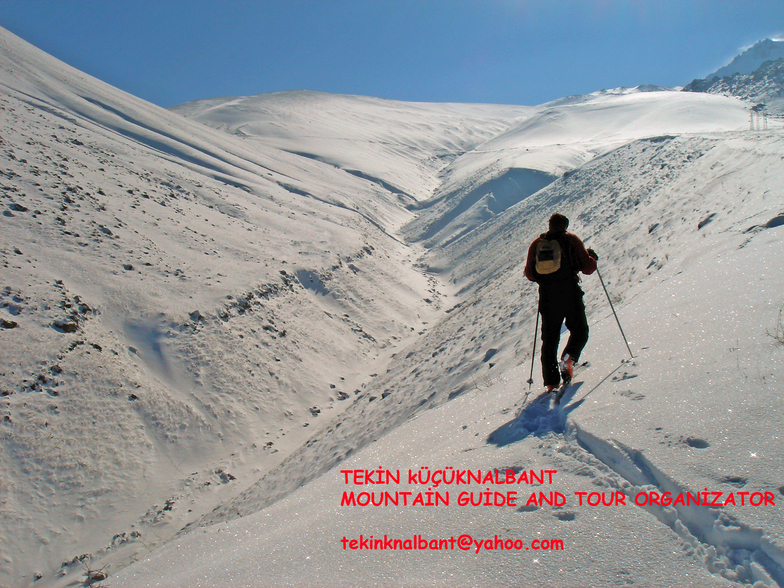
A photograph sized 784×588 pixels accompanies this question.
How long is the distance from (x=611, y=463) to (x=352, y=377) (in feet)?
36.4

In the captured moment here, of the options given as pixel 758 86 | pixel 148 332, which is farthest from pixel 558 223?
pixel 758 86

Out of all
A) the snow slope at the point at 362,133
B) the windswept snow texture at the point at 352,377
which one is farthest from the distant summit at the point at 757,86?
the windswept snow texture at the point at 352,377

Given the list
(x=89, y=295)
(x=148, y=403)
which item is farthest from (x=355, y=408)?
(x=89, y=295)

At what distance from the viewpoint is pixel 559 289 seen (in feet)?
15.7

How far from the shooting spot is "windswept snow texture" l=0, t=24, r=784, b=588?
288 cm

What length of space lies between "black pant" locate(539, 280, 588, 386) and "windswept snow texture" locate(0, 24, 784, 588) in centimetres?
33

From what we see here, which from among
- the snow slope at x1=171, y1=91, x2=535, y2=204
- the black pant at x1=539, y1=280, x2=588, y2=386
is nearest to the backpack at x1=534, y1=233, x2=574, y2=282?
the black pant at x1=539, y1=280, x2=588, y2=386

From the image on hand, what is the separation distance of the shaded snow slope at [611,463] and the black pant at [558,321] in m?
0.29

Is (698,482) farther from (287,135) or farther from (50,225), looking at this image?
(287,135)

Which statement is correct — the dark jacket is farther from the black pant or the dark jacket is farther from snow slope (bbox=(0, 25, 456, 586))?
snow slope (bbox=(0, 25, 456, 586))

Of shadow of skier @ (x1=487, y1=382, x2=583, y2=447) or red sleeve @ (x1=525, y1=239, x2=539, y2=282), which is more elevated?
red sleeve @ (x1=525, y1=239, x2=539, y2=282)

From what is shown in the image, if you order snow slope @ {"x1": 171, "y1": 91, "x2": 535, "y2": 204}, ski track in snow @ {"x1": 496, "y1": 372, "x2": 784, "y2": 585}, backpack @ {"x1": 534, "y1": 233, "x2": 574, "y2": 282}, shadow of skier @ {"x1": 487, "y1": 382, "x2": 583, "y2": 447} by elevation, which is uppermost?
snow slope @ {"x1": 171, "y1": 91, "x2": 535, "y2": 204}

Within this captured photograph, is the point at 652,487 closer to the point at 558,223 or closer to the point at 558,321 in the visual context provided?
the point at 558,321

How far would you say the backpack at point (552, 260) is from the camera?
464cm
